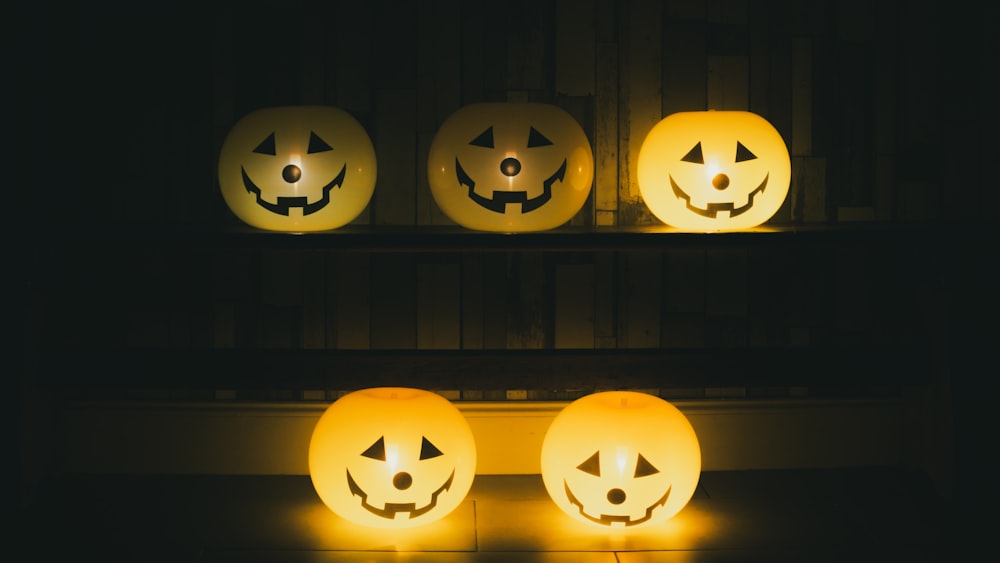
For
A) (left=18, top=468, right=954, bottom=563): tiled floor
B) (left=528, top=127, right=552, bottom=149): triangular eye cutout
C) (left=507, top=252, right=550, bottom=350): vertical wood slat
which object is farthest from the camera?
(left=507, top=252, right=550, bottom=350): vertical wood slat

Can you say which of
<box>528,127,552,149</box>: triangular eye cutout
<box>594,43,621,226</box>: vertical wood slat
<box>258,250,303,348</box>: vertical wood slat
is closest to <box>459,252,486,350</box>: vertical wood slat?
<box>594,43,621,226</box>: vertical wood slat

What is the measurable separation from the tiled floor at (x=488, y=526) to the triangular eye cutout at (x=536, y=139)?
1.02 metres

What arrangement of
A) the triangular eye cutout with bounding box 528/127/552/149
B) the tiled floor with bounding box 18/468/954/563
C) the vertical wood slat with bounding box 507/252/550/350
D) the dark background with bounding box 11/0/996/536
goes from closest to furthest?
the tiled floor with bounding box 18/468/954/563
the triangular eye cutout with bounding box 528/127/552/149
the dark background with bounding box 11/0/996/536
the vertical wood slat with bounding box 507/252/550/350

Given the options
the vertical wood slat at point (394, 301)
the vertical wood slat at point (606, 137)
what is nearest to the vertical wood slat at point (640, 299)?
the vertical wood slat at point (606, 137)

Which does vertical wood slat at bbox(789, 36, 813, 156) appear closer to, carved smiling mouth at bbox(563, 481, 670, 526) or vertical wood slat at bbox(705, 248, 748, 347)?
vertical wood slat at bbox(705, 248, 748, 347)

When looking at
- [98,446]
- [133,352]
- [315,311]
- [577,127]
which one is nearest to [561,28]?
[577,127]

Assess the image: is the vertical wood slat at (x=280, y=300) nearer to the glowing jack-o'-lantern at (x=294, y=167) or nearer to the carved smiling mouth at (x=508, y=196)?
the glowing jack-o'-lantern at (x=294, y=167)

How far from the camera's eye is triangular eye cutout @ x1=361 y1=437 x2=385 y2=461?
2410mm

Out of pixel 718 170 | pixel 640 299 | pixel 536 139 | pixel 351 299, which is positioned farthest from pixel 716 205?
pixel 351 299

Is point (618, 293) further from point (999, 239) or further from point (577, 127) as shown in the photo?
point (999, 239)

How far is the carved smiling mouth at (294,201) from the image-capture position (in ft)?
8.43

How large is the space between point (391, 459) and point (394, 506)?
0.41 ft

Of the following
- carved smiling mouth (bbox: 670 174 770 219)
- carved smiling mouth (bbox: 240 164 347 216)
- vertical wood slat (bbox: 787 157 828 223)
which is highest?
vertical wood slat (bbox: 787 157 828 223)

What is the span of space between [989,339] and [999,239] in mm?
295
